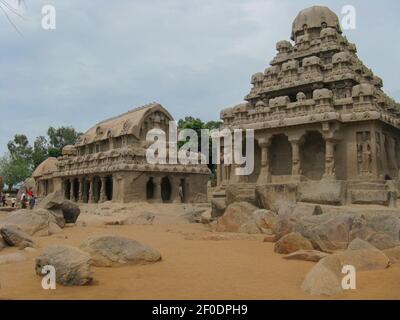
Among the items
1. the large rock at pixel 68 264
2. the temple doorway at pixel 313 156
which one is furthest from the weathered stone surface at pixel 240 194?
the large rock at pixel 68 264

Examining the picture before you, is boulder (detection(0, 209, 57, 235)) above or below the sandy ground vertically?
above

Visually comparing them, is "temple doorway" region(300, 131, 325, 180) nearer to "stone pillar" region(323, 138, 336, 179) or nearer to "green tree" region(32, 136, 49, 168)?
"stone pillar" region(323, 138, 336, 179)

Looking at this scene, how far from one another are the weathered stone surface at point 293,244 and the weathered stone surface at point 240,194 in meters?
7.14

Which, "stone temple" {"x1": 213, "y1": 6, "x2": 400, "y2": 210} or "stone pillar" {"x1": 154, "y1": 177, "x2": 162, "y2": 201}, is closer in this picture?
"stone temple" {"x1": 213, "y1": 6, "x2": 400, "y2": 210}

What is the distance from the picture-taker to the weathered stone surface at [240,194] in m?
17.9

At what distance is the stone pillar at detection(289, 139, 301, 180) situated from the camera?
1936 centimetres

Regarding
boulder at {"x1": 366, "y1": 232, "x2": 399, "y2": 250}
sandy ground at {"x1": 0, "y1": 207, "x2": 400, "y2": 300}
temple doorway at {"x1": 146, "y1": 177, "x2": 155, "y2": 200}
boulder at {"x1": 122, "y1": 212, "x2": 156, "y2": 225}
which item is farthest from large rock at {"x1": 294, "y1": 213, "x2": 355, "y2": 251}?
temple doorway at {"x1": 146, "y1": 177, "x2": 155, "y2": 200}

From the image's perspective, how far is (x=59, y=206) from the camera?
754 inches

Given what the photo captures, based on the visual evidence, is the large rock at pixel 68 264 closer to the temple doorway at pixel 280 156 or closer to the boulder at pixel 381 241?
the boulder at pixel 381 241

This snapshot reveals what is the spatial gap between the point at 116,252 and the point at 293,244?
4.51 metres

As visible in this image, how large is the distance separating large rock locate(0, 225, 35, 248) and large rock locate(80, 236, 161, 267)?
3.17m

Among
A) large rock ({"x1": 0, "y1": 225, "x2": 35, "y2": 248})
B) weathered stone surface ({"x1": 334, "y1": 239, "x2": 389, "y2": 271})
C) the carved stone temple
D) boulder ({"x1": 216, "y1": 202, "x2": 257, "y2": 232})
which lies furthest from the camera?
the carved stone temple

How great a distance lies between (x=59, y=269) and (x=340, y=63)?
58.6ft

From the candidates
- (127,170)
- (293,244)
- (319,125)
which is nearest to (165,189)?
(127,170)
